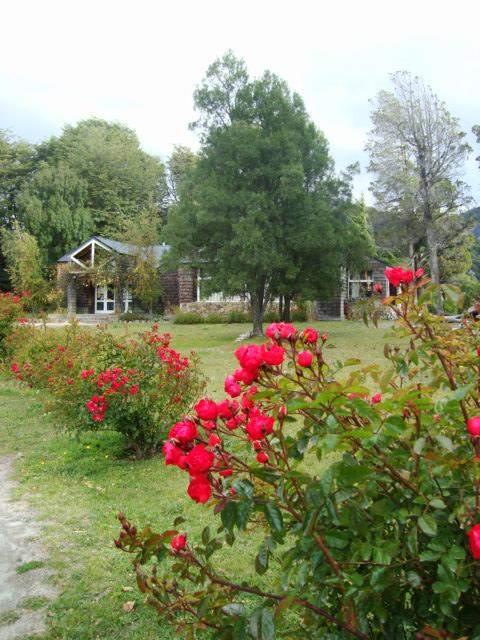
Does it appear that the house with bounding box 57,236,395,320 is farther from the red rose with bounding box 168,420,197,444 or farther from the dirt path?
the red rose with bounding box 168,420,197,444

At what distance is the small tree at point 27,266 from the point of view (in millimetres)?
31031

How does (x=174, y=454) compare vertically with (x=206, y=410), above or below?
below

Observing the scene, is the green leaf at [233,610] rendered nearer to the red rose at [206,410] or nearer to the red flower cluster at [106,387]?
the red rose at [206,410]

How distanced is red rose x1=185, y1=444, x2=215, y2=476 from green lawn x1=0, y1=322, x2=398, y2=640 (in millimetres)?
1924

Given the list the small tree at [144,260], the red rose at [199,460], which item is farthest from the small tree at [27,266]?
the red rose at [199,460]

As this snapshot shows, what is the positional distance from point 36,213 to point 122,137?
59.7ft

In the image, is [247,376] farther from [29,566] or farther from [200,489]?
[29,566]

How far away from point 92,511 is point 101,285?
28.1m

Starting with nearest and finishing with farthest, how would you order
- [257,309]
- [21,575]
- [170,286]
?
[21,575] → [257,309] → [170,286]

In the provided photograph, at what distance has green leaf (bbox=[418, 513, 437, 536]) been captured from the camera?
4.06 ft

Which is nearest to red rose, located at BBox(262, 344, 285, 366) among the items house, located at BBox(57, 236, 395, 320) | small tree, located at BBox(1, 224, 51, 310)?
house, located at BBox(57, 236, 395, 320)

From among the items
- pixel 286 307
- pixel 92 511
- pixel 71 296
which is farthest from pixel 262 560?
pixel 71 296

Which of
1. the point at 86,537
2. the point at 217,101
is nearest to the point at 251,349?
the point at 86,537

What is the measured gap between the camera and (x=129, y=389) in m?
5.37
